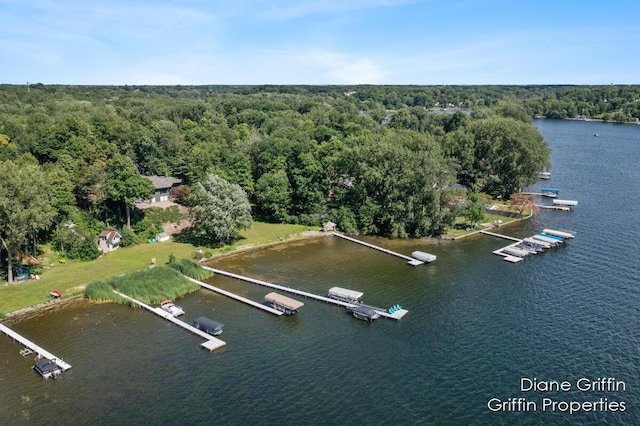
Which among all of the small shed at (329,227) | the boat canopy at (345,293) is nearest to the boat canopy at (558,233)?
the small shed at (329,227)

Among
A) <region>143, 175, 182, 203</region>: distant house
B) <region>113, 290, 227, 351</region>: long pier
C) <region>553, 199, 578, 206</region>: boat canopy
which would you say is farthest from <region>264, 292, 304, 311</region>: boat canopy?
<region>553, 199, 578, 206</region>: boat canopy

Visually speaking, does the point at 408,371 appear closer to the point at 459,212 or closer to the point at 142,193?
the point at 459,212

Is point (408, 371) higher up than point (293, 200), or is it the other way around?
point (293, 200)

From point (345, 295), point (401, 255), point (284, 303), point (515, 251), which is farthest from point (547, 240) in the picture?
point (284, 303)

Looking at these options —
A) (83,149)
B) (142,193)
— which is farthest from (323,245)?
(83,149)

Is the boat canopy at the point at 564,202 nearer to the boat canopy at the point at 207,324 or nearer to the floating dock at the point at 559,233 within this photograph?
the floating dock at the point at 559,233

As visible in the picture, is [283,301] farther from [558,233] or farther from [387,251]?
[558,233]
